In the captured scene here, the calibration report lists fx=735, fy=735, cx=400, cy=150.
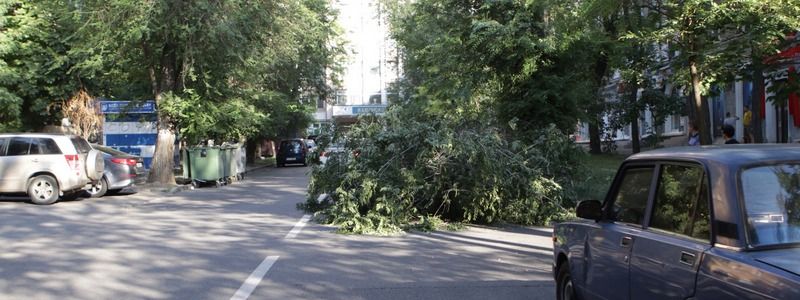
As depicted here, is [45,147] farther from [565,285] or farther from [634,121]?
[634,121]

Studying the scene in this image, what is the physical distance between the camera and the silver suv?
17281 mm

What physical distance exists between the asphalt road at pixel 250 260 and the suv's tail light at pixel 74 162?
97.4 inches

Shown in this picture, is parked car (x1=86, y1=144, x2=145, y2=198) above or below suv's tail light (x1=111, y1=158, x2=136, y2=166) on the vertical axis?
below

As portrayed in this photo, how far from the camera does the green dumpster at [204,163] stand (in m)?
23.9

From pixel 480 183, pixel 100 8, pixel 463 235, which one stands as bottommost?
pixel 463 235

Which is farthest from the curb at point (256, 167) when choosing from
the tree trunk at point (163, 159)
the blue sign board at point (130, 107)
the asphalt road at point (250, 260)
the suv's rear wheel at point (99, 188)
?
the asphalt road at point (250, 260)

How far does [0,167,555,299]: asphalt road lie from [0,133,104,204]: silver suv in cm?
236

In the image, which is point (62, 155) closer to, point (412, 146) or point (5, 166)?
point (5, 166)

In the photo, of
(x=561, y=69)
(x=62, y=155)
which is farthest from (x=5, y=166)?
(x=561, y=69)

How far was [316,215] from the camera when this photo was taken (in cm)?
1388

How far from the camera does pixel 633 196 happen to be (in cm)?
491

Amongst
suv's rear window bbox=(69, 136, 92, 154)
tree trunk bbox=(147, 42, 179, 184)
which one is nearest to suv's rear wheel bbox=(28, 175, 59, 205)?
suv's rear window bbox=(69, 136, 92, 154)

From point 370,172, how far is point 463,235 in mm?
2152

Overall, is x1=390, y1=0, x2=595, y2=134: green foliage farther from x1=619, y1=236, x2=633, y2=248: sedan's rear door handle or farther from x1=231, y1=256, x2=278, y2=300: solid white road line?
x1=619, y1=236, x2=633, y2=248: sedan's rear door handle
